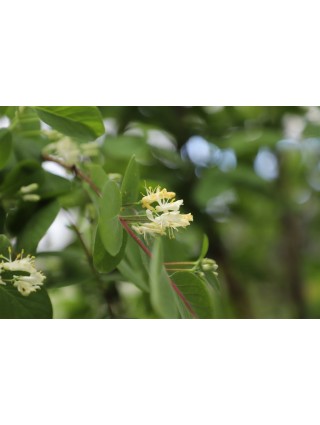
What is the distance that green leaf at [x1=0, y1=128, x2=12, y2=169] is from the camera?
1.96ft

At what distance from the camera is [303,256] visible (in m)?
1.50

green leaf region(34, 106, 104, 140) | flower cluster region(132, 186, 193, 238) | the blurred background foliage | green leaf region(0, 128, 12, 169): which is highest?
green leaf region(34, 106, 104, 140)

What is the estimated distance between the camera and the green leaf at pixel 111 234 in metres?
0.45

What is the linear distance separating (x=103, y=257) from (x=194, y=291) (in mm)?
85

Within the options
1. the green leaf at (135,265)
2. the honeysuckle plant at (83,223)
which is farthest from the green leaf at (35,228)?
the green leaf at (135,265)

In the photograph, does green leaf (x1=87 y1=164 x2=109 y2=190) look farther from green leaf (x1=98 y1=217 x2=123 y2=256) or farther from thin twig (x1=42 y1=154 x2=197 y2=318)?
green leaf (x1=98 y1=217 x2=123 y2=256)

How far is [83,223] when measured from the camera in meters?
0.74

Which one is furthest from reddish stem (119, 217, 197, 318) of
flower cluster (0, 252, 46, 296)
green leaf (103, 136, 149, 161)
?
green leaf (103, 136, 149, 161)

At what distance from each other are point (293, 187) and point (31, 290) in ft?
3.32

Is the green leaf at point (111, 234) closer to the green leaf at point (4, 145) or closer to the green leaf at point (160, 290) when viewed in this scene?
the green leaf at point (160, 290)

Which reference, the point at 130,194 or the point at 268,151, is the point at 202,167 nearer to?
the point at 268,151

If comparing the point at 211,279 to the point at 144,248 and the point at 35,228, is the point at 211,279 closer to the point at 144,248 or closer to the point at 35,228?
the point at 144,248

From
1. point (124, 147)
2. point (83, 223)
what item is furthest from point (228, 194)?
point (83, 223)

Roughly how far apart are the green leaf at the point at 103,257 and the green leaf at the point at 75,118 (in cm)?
16
